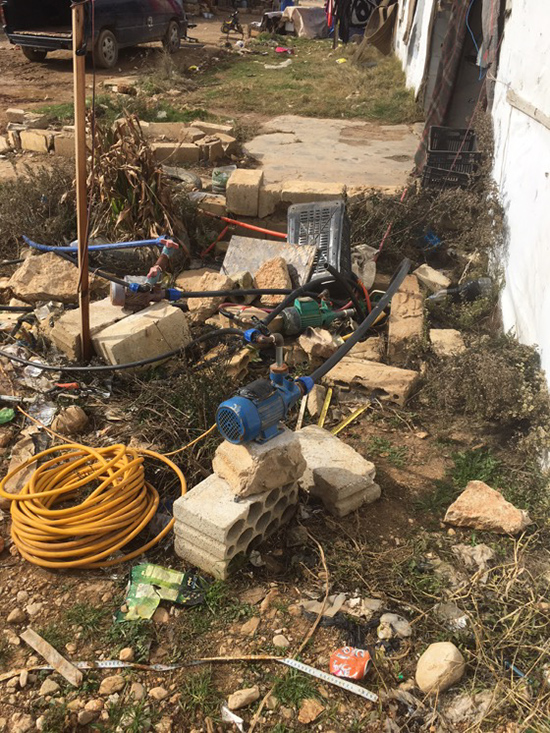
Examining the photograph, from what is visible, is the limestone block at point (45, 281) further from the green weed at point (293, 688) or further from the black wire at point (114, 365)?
the green weed at point (293, 688)

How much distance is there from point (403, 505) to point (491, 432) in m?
0.91

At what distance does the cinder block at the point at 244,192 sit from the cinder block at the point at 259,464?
12.5ft

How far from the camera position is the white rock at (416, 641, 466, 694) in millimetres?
2451

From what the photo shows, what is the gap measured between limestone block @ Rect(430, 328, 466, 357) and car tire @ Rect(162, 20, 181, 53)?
12.3m

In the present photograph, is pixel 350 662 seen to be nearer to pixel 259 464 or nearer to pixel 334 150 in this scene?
pixel 259 464

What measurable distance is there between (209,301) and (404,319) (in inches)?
60.4

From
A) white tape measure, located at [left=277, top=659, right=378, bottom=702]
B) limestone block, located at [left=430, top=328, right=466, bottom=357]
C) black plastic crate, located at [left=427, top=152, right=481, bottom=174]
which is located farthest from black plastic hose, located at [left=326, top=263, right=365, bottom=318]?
white tape measure, located at [left=277, top=659, right=378, bottom=702]

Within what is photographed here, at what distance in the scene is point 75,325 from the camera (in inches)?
165

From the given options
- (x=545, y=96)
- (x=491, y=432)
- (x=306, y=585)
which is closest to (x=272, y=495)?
(x=306, y=585)

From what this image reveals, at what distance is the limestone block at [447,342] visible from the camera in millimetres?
4617

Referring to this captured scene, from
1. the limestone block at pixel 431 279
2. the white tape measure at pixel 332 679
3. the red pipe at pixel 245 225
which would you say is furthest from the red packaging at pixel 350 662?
the red pipe at pixel 245 225

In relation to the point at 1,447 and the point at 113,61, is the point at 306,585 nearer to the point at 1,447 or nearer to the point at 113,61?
the point at 1,447

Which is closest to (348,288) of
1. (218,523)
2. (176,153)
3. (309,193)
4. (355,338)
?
(355,338)

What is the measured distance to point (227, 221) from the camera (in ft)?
20.6
